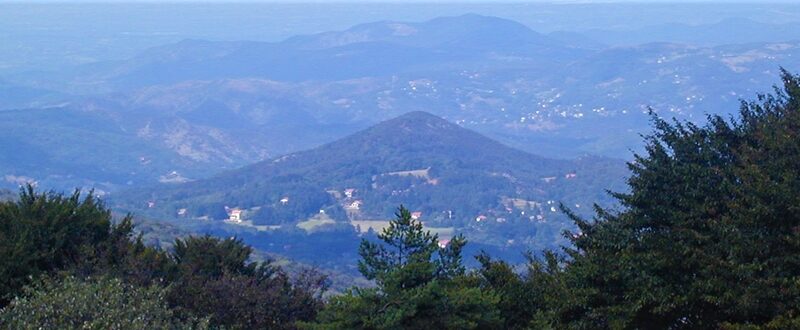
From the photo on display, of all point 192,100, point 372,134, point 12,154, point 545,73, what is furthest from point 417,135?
point 545,73

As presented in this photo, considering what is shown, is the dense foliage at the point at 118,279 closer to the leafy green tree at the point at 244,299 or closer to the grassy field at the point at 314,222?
the leafy green tree at the point at 244,299

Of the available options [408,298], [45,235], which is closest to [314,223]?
[45,235]

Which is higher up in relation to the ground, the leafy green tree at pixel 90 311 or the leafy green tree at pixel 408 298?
the leafy green tree at pixel 90 311

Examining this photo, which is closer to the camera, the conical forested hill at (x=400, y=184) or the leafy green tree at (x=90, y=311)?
the leafy green tree at (x=90, y=311)

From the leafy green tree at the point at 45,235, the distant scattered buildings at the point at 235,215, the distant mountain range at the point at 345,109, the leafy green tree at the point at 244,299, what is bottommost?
the distant mountain range at the point at 345,109

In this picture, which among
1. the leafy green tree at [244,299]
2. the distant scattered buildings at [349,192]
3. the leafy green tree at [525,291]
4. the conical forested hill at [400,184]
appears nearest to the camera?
the leafy green tree at [525,291]

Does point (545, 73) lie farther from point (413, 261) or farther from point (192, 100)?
point (413, 261)

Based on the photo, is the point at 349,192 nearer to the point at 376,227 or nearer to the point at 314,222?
the point at 314,222

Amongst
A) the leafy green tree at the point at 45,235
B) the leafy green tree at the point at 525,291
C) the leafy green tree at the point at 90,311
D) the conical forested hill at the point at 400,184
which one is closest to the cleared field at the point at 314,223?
the conical forested hill at the point at 400,184
